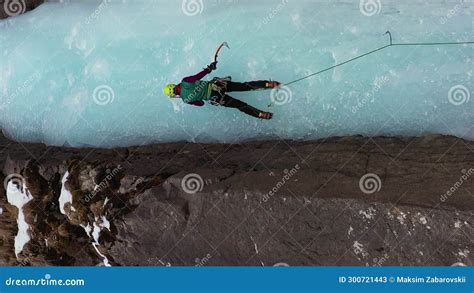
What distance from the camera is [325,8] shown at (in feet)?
24.9

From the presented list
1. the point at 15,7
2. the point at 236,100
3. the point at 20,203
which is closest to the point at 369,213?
the point at 236,100

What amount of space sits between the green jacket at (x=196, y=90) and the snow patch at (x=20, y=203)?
328cm

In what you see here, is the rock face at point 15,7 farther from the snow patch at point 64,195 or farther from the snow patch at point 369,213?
the snow patch at point 369,213

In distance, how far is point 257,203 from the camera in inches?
237

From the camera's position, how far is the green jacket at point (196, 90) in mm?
7008

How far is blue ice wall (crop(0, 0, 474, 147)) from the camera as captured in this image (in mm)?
7055

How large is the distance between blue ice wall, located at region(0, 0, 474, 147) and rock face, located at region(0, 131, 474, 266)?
0.58 meters

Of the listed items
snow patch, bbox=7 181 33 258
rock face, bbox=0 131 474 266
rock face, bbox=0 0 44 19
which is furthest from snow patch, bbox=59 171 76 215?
rock face, bbox=0 0 44 19

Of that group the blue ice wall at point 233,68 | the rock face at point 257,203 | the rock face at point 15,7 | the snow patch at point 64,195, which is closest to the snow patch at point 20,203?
the rock face at point 257,203

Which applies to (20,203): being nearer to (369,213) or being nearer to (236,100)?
(236,100)

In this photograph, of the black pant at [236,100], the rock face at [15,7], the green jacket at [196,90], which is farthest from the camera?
the rock face at [15,7]

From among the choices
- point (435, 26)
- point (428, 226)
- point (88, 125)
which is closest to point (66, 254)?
point (88, 125)

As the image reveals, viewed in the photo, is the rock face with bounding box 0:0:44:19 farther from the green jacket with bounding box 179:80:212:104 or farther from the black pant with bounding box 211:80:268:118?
the black pant with bounding box 211:80:268:118

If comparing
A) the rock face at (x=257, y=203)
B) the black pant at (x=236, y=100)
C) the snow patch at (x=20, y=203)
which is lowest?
the snow patch at (x=20, y=203)
